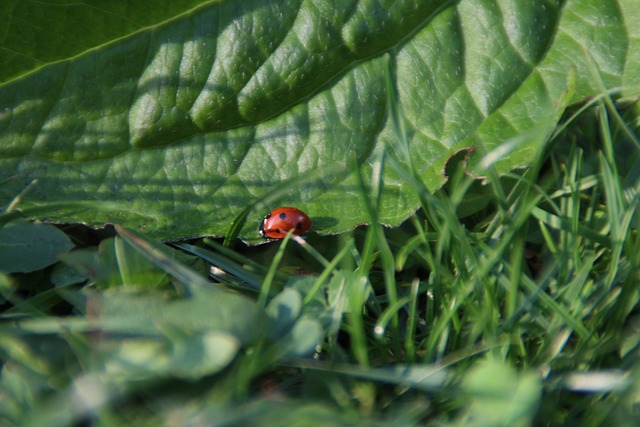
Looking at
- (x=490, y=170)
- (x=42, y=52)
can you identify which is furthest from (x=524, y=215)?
(x=42, y=52)

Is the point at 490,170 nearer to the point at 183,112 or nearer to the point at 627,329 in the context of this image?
the point at 627,329

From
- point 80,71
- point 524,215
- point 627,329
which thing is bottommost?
point 627,329

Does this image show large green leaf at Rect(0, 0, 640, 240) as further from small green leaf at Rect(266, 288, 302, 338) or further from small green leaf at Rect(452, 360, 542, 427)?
small green leaf at Rect(452, 360, 542, 427)

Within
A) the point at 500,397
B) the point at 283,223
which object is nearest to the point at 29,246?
the point at 283,223

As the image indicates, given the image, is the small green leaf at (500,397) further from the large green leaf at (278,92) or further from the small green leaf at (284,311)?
the large green leaf at (278,92)

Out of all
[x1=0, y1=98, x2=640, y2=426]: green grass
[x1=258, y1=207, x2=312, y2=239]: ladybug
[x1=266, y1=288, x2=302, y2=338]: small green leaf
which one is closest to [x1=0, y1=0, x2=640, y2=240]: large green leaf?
[x1=258, y1=207, x2=312, y2=239]: ladybug

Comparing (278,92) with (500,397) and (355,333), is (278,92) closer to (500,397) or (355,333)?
(355,333)
